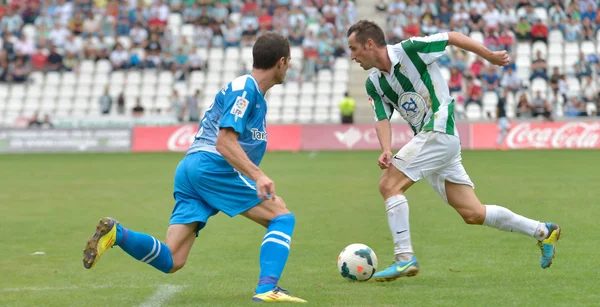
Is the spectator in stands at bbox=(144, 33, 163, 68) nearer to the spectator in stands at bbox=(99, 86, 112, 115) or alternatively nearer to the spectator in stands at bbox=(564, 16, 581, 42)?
the spectator in stands at bbox=(99, 86, 112, 115)

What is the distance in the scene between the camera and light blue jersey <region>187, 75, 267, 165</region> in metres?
6.72

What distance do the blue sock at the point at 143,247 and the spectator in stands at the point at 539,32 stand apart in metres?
29.1

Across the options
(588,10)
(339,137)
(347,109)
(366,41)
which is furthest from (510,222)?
(588,10)

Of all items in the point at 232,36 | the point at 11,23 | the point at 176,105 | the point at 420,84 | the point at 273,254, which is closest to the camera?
the point at 273,254

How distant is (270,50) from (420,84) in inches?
66.1

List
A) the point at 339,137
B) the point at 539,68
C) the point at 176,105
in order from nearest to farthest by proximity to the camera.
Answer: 1. the point at 339,137
2. the point at 539,68
3. the point at 176,105

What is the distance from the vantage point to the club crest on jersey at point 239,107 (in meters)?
6.71

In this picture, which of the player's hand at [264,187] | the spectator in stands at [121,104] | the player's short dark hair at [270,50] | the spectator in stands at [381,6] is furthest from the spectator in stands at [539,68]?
the player's hand at [264,187]

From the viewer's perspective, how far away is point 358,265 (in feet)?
26.0

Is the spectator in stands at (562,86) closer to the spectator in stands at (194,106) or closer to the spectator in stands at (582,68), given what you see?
the spectator in stands at (582,68)

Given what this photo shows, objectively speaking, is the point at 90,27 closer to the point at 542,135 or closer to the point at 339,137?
the point at 339,137

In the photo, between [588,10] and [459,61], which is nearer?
[459,61]

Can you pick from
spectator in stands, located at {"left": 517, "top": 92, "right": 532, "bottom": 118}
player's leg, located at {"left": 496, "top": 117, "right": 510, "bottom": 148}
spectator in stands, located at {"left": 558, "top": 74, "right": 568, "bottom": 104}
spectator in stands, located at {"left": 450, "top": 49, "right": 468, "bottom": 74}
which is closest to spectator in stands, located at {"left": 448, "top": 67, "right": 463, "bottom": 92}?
spectator in stands, located at {"left": 450, "top": 49, "right": 468, "bottom": 74}

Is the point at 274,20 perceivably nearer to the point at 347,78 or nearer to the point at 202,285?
the point at 347,78
